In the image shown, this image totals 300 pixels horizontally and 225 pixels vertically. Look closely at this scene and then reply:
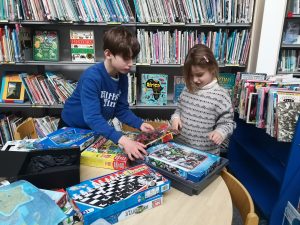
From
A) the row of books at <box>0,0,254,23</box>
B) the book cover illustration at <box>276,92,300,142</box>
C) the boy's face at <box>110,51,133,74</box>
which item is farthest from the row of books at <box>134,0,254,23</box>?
the boy's face at <box>110,51,133,74</box>

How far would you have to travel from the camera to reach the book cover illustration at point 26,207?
0.63 meters

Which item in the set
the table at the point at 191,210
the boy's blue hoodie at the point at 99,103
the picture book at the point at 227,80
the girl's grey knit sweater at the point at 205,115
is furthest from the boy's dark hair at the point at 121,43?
the picture book at the point at 227,80

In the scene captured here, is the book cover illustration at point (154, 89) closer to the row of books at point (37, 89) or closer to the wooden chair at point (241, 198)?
the row of books at point (37, 89)

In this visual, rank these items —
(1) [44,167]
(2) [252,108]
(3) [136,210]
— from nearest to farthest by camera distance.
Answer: (3) [136,210], (1) [44,167], (2) [252,108]

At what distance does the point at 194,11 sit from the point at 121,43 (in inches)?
55.5

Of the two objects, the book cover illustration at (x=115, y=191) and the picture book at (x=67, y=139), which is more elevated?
the picture book at (x=67, y=139)

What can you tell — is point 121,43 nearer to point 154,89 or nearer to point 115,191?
point 115,191

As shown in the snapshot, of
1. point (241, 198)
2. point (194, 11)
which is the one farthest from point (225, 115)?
point (194, 11)

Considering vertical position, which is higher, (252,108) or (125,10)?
(125,10)

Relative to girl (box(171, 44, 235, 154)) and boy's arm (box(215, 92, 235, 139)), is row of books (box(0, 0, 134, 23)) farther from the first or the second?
boy's arm (box(215, 92, 235, 139))

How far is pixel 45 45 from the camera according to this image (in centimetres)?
241

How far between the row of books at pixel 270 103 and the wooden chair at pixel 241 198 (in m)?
0.75

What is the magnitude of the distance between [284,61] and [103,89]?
7.76 feet

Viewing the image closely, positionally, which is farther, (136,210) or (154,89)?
(154,89)
